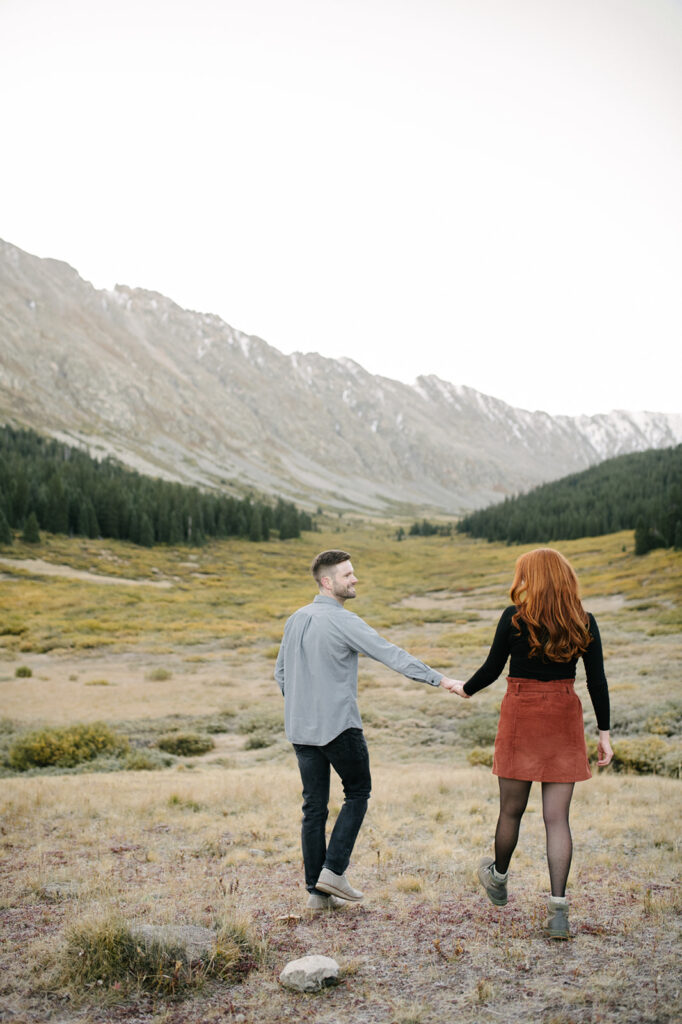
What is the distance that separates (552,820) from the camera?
485cm

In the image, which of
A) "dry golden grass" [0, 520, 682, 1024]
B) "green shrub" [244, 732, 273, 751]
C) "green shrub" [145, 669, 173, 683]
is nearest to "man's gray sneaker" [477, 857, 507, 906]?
"dry golden grass" [0, 520, 682, 1024]

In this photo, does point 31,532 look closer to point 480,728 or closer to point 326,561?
point 480,728

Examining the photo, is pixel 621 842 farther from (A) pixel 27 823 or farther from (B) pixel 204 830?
(A) pixel 27 823

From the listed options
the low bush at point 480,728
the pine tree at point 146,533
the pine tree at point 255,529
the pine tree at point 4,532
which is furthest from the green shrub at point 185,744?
the pine tree at point 255,529

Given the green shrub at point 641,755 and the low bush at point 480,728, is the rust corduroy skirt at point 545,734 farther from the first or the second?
the low bush at point 480,728

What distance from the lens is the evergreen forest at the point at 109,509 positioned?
85.6 meters

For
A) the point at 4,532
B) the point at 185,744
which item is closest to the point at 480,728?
the point at 185,744

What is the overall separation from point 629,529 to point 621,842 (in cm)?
11316

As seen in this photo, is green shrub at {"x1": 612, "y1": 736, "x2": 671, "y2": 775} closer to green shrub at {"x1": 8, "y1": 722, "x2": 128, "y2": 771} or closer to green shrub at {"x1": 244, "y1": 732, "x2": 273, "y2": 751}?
green shrub at {"x1": 244, "y1": 732, "x2": 273, "y2": 751}

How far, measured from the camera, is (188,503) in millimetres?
107312

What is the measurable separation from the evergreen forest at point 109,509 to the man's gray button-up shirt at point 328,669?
3088 inches

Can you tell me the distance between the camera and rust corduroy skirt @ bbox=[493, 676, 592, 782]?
187 inches

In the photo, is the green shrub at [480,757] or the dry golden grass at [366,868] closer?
the dry golden grass at [366,868]

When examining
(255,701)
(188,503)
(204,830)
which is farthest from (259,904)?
(188,503)
